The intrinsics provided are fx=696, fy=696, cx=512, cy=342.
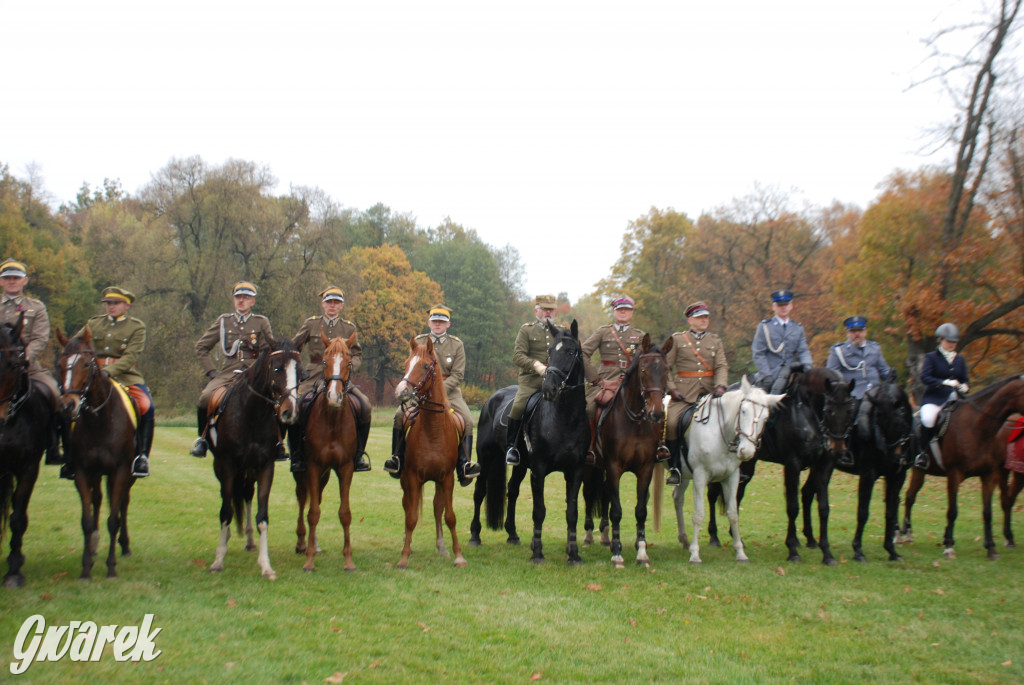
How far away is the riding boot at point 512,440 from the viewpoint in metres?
9.95

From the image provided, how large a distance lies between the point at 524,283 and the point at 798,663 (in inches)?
2801

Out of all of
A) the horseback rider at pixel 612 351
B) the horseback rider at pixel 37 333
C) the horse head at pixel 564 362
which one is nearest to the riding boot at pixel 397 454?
the horse head at pixel 564 362

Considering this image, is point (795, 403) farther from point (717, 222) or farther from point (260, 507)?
point (717, 222)

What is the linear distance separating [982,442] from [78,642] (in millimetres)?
11453

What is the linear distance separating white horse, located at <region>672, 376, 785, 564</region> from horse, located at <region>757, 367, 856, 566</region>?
39 centimetres

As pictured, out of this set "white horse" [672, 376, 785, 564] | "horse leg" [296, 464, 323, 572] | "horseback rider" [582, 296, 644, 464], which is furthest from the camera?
"horseback rider" [582, 296, 644, 464]

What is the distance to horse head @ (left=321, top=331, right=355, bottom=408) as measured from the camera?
26.9ft

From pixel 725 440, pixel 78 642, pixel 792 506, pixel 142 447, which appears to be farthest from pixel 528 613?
pixel 142 447

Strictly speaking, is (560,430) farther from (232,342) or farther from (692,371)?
(232,342)

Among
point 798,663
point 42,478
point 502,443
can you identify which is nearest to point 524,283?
point 42,478

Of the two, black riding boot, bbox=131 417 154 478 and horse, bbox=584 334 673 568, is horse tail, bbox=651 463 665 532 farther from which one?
black riding boot, bbox=131 417 154 478

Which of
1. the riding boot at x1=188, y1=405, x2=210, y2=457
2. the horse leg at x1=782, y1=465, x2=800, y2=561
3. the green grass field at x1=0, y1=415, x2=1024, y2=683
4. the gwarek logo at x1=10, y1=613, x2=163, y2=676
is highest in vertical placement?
the riding boot at x1=188, y1=405, x2=210, y2=457

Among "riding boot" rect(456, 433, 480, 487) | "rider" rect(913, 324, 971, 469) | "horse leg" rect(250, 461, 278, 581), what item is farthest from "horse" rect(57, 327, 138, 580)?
"rider" rect(913, 324, 971, 469)

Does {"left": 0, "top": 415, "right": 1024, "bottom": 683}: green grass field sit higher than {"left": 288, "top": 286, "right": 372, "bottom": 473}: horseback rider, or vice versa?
{"left": 288, "top": 286, "right": 372, "bottom": 473}: horseback rider
